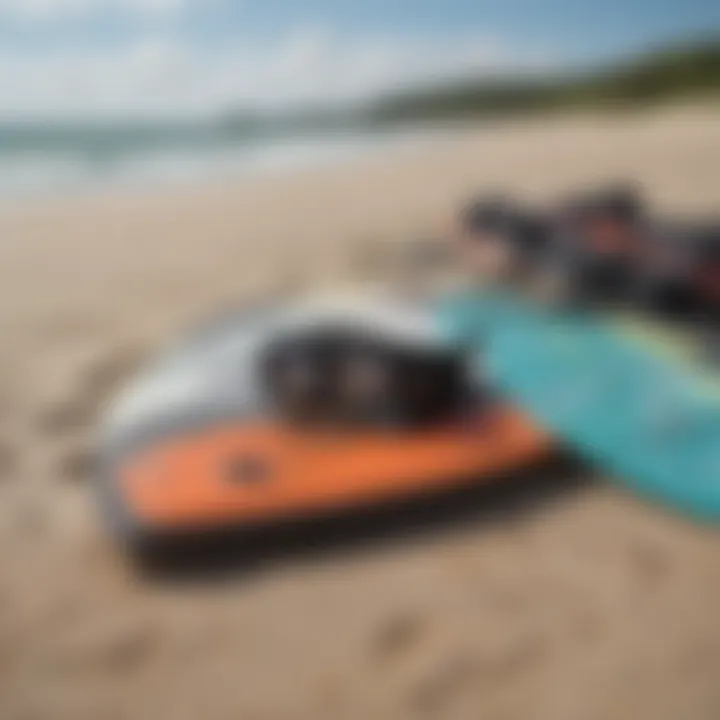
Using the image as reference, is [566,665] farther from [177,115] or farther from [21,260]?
[21,260]

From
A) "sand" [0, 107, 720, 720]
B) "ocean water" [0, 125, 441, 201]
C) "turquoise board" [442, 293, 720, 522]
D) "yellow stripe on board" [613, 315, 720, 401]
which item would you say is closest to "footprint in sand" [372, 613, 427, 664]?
"sand" [0, 107, 720, 720]

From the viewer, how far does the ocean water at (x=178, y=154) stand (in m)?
0.90

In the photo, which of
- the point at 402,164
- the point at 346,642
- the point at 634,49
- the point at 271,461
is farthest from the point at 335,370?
the point at 634,49

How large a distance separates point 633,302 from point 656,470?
161 millimetres

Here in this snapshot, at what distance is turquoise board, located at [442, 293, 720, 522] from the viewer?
0.70 meters

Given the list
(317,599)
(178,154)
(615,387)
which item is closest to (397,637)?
(317,599)

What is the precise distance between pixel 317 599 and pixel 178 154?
0.46m

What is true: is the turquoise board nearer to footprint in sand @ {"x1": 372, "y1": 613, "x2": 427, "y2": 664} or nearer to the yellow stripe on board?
the yellow stripe on board

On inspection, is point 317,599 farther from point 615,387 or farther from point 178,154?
point 178,154

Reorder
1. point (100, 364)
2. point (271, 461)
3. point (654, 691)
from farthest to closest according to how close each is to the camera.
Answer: point (100, 364) → point (271, 461) → point (654, 691)

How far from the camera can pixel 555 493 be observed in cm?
70

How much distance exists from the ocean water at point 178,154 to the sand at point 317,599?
64 millimetres

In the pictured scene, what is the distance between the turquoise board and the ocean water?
18 cm

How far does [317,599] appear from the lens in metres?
0.61
